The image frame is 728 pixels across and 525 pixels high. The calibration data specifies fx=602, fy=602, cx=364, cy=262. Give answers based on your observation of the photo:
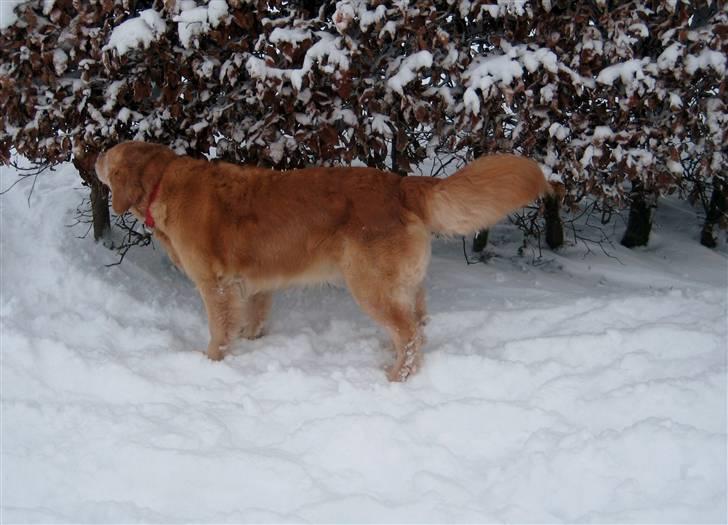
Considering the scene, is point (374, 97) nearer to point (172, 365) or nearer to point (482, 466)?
point (172, 365)

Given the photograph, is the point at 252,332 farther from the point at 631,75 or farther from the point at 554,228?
the point at 631,75

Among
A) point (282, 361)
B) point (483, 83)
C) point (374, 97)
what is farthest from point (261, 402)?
point (483, 83)

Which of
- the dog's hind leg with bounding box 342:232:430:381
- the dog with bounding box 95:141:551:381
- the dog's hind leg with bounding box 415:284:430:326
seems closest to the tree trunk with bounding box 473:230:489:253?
the dog's hind leg with bounding box 415:284:430:326

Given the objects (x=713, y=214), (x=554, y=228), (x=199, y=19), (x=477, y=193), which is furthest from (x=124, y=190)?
(x=713, y=214)

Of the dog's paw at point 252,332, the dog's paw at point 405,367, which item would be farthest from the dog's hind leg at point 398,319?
the dog's paw at point 252,332

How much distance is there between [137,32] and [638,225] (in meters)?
4.17

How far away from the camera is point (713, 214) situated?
5.05m

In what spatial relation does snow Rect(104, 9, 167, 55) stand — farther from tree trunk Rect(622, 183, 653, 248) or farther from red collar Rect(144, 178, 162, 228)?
tree trunk Rect(622, 183, 653, 248)

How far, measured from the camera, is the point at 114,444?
108 inches

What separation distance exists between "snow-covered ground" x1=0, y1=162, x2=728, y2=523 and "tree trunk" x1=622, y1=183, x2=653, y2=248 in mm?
560

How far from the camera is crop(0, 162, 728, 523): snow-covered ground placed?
8.00 ft

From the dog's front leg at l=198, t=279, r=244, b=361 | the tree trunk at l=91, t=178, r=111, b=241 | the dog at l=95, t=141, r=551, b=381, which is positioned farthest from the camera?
the tree trunk at l=91, t=178, r=111, b=241

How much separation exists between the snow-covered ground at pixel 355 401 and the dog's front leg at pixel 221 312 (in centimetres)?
12

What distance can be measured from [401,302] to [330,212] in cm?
65
